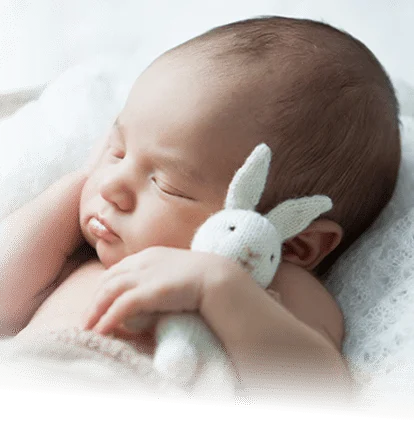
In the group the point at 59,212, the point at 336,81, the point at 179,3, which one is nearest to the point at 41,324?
the point at 59,212

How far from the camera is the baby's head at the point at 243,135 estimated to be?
0.70 metres

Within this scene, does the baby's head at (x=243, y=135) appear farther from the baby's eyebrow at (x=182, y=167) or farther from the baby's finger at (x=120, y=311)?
the baby's finger at (x=120, y=311)

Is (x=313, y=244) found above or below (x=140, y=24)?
below

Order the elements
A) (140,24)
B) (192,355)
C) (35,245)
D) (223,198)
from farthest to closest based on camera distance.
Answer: (140,24) → (35,245) → (223,198) → (192,355)

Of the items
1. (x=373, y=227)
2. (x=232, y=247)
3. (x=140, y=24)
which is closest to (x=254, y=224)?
(x=232, y=247)

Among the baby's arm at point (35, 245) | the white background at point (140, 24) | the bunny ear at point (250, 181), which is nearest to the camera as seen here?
the bunny ear at point (250, 181)

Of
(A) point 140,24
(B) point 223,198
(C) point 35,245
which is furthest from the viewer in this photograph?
(A) point 140,24

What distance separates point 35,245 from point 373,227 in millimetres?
349

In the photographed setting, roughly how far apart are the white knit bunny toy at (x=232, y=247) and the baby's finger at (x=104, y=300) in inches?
1.6

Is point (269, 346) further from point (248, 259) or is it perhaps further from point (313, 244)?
point (313, 244)

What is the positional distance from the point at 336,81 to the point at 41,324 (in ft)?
1.16

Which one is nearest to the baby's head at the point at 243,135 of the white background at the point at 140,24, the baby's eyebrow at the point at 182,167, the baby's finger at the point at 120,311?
the baby's eyebrow at the point at 182,167

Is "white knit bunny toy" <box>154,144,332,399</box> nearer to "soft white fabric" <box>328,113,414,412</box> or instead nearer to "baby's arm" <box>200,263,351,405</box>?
"baby's arm" <box>200,263,351,405</box>

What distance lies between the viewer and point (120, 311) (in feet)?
1.93
